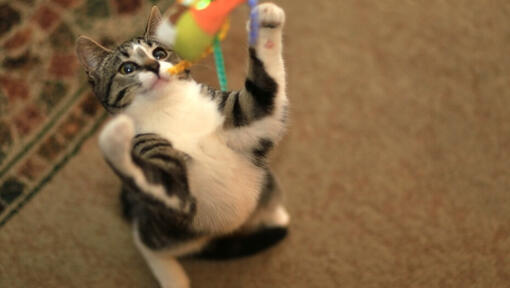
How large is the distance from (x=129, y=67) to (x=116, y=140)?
22cm

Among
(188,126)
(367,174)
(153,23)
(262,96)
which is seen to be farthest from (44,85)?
(367,174)

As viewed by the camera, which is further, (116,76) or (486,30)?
(486,30)

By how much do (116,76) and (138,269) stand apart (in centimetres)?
66

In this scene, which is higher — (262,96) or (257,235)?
(262,96)

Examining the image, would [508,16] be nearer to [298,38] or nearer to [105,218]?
[298,38]

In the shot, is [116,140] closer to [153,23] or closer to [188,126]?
[188,126]

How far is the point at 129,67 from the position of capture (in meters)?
0.84

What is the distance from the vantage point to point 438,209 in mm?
1273

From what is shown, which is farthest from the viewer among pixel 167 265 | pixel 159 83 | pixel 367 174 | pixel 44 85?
pixel 44 85

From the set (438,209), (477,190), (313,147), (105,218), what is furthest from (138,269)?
(477,190)

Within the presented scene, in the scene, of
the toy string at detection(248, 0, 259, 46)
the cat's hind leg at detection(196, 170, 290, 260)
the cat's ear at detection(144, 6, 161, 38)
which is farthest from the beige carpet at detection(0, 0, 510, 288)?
the toy string at detection(248, 0, 259, 46)

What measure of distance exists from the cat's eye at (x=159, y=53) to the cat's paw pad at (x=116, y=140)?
0.21 m

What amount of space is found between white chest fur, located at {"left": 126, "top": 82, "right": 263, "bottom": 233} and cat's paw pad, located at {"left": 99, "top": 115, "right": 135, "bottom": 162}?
5.6 inches

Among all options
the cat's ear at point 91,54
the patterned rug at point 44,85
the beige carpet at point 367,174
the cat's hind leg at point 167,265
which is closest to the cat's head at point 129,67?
the cat's ear at point 91,54
